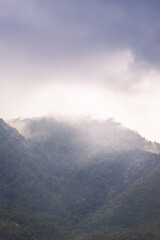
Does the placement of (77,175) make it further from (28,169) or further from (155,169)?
(155,169)

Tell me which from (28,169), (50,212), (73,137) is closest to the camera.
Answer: (50,212)

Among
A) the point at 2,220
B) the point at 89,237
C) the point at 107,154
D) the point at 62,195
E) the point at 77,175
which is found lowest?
the point at 89,237

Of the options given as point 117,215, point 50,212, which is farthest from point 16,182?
point 117,215

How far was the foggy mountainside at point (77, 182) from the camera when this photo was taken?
323 feet

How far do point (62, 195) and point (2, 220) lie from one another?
41.7 meters

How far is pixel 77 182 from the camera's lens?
449ft

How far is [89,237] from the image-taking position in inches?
3629

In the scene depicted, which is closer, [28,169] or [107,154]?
[28,169]

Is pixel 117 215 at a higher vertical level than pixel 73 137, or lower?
lower

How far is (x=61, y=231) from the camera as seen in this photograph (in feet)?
326

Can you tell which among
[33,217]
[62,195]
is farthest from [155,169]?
[33,217]

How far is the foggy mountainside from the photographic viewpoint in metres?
98.5

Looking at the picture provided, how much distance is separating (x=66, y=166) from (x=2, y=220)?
2347 inches

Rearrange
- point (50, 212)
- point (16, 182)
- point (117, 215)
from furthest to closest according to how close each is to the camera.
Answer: point (16, 182) → point (50, 212) → point (117, 215)
